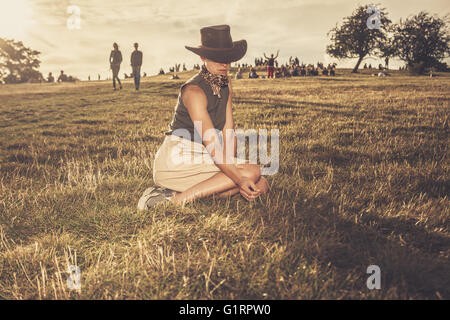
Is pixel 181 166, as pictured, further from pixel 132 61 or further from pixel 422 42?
pixel 422 42

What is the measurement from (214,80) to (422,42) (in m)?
80.8

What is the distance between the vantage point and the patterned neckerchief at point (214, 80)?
10.8 feet

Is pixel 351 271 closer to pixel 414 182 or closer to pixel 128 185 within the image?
pixel 414 182

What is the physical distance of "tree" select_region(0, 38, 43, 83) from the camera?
275 feet

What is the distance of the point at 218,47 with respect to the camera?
10.3 ft

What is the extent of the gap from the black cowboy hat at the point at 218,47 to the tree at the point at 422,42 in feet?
246

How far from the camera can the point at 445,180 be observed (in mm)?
3967

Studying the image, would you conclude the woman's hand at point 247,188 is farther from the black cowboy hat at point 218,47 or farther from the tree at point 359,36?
the tree at point 359,36

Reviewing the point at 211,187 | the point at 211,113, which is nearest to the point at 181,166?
the point at 211,187

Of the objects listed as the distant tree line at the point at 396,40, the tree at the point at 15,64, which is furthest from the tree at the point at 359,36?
the tree at the point at 15,64

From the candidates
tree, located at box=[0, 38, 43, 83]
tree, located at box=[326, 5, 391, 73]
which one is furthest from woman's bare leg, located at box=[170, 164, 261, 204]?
tree, located at box=[0, 38, 43, 83]

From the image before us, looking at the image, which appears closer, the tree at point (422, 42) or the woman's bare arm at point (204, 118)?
the woman's bare arm at point (204, 118)
